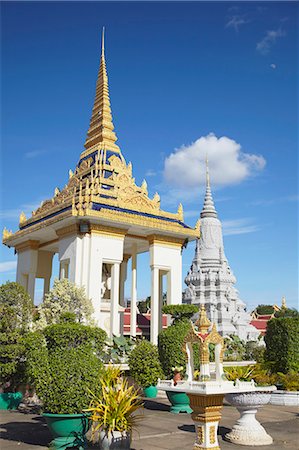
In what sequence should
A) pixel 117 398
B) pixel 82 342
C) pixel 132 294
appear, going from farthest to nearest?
1. pixel 132 294
2. pixel 82 342
3. pixel 117 398

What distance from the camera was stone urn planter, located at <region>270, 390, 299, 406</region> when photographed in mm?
15672

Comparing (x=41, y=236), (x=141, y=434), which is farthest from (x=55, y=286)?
(x=141, y=434)

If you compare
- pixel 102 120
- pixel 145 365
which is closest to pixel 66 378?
pixel 145 365

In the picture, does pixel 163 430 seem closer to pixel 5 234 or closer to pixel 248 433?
pixel 248 433

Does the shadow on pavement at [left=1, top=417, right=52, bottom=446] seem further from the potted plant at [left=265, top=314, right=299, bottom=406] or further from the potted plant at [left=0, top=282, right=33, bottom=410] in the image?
the potted plant at [left=265, top=314, right=299, bottom=406]

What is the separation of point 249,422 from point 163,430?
2.15m

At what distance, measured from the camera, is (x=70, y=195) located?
71.8 feet

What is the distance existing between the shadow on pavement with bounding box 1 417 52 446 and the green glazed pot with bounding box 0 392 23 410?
217cm

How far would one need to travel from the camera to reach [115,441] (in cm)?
788

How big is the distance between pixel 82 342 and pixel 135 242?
1574 cm

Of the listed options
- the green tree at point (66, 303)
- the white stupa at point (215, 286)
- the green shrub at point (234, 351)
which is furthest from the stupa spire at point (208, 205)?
the green tree at point (66, 303)

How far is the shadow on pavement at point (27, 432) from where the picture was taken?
967 centimetres

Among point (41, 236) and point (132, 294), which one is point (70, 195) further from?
point (132, 294)

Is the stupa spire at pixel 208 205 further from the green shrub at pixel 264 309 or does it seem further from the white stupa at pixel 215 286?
the green shrub at pixel 264 309
